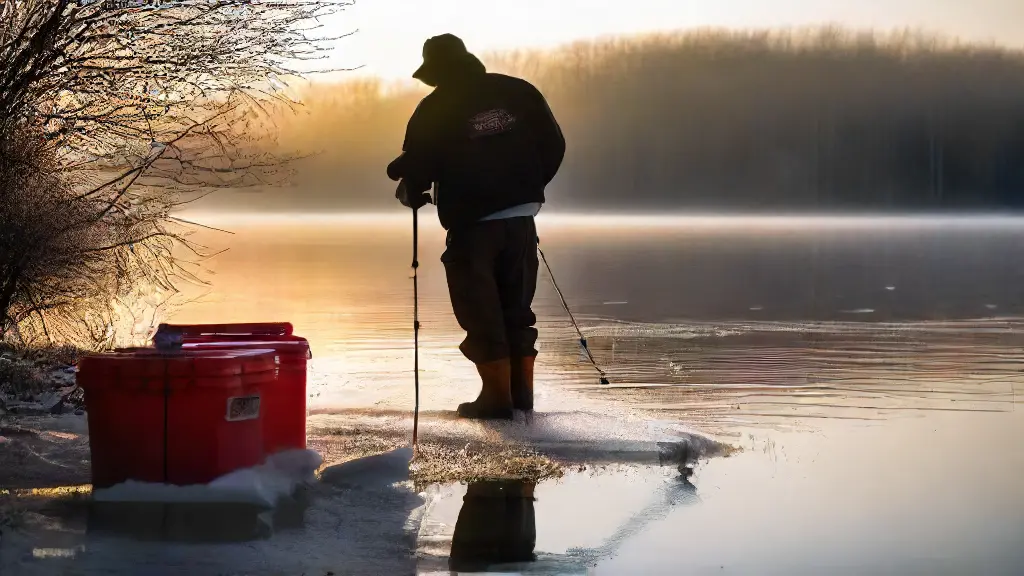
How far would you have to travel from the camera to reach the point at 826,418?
7.94 metres

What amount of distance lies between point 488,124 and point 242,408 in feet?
8.56

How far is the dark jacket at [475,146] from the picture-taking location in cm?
763

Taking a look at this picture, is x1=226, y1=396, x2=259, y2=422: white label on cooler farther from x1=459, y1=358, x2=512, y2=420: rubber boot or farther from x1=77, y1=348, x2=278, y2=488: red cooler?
x1=459, y1=358, x2=512, y2=420: rubber boot

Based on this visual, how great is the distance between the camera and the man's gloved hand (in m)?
7.75

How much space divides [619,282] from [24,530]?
56.4 ft

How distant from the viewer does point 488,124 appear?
7633 mm

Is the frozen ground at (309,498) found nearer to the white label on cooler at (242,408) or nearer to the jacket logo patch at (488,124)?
the white label on cooler at (242,408)

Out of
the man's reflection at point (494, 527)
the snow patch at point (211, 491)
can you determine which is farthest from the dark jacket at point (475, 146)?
Result: the snow patch at point (211, 491)

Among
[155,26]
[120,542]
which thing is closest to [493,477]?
[120,542]

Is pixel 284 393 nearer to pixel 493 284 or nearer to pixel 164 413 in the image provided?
pixel 164 413

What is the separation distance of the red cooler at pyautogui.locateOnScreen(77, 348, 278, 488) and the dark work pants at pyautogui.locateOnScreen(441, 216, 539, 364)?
7.11 ft

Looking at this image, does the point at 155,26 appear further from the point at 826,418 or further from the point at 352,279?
the point at 352,279

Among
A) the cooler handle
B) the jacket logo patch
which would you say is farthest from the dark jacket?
the cooler handle

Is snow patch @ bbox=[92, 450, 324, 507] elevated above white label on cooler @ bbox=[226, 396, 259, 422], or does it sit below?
below
